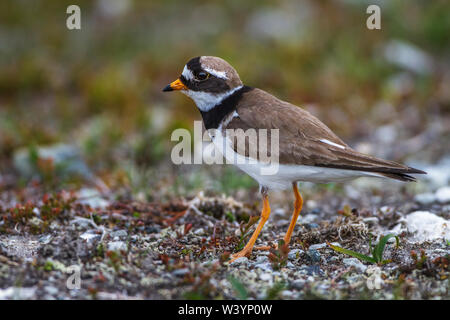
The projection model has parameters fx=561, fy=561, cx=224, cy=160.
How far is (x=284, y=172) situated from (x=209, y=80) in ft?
4.22

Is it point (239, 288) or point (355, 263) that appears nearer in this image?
point (239, 288)

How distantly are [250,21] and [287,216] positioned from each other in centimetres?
806

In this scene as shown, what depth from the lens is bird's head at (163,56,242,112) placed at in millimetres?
5594

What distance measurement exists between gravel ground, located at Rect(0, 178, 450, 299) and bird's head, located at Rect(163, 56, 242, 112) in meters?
1.19

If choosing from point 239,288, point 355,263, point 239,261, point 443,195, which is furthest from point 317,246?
point 443,195

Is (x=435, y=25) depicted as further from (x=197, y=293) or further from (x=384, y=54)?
(x=197, y=293)

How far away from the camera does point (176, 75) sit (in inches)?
444

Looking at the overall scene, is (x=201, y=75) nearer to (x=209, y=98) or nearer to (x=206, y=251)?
(x=209, y=98)

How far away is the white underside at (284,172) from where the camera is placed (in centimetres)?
491

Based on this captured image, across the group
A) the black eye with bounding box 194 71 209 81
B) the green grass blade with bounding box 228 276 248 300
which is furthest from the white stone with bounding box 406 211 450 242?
the black eye with bounding box 194 71 209 81

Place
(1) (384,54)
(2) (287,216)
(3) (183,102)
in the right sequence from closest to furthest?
(2) (287,216), (3) (183,102), (1) (384,54)

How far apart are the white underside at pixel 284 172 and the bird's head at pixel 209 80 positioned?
55 cm

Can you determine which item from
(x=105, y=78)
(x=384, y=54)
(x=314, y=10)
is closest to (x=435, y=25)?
(x=384, y=54)

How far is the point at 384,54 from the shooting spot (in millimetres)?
11547
